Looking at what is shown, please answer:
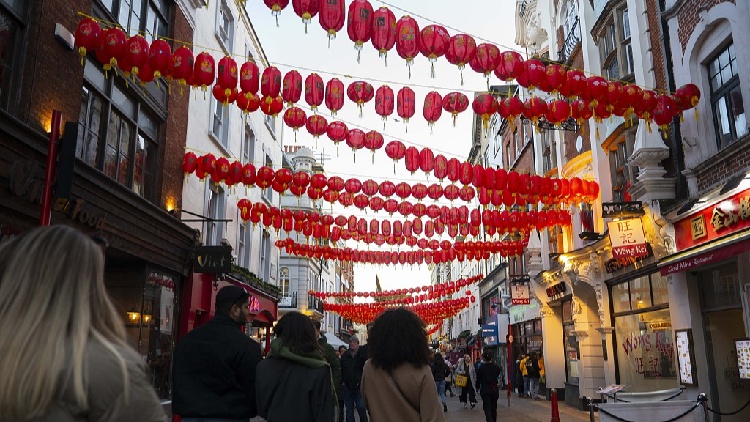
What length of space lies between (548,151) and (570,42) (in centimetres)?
509

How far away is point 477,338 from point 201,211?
29.5 metres

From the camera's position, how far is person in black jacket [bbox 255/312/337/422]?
4207 mm

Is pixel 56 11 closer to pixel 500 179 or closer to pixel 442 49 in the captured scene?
pixel 442 49

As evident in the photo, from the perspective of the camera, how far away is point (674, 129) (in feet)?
42.9

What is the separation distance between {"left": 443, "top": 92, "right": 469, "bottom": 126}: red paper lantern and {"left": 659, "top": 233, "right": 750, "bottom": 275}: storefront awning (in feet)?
16.7

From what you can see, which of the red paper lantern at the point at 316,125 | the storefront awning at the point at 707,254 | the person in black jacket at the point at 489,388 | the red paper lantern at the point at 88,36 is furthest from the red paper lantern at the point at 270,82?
the person in black jacket at the point at 489,388

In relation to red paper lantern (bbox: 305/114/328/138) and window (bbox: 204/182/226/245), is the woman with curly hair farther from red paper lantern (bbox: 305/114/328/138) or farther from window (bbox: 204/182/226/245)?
window (bbox: 204/182/226/245)

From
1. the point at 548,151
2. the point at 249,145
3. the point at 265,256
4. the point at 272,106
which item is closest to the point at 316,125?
the point at 272,106

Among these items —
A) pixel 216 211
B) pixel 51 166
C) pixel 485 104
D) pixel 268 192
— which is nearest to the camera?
pixel 51 166

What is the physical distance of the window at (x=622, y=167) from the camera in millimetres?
15680

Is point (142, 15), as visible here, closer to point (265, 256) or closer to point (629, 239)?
point (629, 239)

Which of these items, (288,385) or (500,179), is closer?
(288,385)

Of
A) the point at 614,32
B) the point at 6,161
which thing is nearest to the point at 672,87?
the point at 614,32

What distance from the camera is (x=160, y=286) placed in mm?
14289
